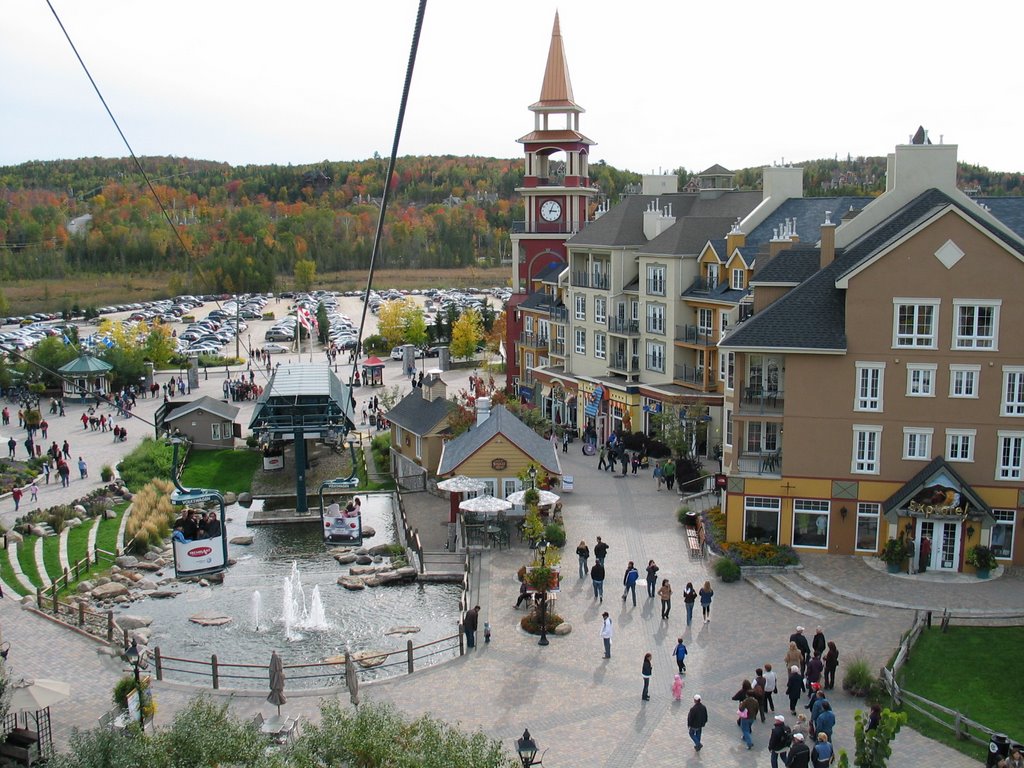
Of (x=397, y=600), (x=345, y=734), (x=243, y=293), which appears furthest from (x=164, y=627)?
(x=243, y=293)

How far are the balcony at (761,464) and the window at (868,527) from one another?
2925 mm

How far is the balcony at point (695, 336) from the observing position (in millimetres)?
47781

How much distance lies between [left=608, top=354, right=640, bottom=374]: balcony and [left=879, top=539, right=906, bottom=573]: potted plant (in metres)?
21.7

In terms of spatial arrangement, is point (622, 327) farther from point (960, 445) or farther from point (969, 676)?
point (969, 676)

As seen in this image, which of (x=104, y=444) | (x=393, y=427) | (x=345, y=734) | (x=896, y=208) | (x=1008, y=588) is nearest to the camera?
(x=345, y=734)

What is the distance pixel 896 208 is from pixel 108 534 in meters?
31.6

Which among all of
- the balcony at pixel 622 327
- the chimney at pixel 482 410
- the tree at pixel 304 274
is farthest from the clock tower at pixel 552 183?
the tree at pixel 304 274

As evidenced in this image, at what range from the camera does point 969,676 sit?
24.8 m

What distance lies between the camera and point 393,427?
50.1 metres

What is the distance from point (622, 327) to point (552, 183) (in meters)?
15.4

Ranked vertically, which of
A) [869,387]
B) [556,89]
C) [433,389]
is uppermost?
[556,89]

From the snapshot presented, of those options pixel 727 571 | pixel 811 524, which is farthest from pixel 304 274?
pixel 727 571

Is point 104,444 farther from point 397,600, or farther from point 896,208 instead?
point 896,208

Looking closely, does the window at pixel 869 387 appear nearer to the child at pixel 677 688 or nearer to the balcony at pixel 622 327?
the child at pixel 677 688
